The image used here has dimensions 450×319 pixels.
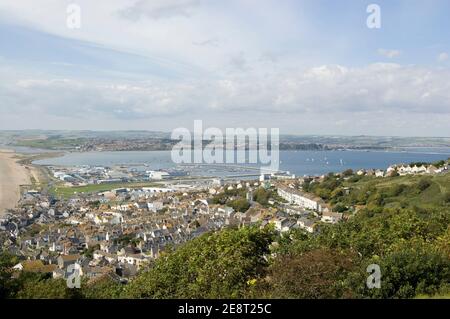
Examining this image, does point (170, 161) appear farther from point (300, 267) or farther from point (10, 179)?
point (300, 267)

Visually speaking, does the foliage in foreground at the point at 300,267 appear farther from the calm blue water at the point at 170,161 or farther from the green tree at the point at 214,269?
the calm blue water at the point at 170,161

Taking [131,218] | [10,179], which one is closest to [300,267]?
[131,218]

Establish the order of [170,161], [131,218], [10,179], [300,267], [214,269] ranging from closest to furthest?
[300,267], [214,269], [131,218], [10,179], [170,161]

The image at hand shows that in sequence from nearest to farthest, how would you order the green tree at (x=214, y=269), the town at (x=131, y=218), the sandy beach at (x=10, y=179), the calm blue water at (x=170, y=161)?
1. the green tree at (x=214, y=269)
2. the town at (x=131, y=218)
3. the sandy beach at (x=10, y=179)
4. the calm blue water at (x=170, y=161)

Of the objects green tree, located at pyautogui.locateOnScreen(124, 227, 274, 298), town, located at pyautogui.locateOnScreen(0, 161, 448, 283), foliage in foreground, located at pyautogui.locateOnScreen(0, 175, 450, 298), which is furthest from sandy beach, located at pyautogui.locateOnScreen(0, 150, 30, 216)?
foliage in foreground, located at pyautogui.locateOnScreen(0, 175, 450, 298)

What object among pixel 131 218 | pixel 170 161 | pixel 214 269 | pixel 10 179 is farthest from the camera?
pixel 170 161

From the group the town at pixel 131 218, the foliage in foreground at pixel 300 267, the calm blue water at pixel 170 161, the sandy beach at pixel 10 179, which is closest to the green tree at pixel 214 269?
the foliage in foreground at pixel 300 267

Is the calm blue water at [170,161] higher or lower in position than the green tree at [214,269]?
lower

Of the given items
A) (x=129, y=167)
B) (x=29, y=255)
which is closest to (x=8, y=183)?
(x=29, y=255)
